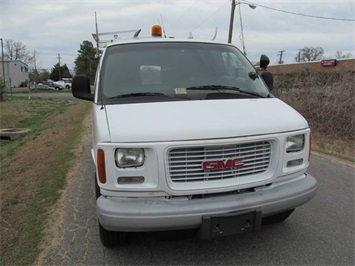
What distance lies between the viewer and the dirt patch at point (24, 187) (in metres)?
3.51

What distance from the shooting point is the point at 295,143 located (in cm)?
309

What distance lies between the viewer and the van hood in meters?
2.64

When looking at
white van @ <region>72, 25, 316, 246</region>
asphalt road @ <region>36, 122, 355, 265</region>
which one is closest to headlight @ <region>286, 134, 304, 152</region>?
white van @ <region>72, 25, 316, 246</region>

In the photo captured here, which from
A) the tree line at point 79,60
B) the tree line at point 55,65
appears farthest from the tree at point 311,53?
the tree line at point 55,65

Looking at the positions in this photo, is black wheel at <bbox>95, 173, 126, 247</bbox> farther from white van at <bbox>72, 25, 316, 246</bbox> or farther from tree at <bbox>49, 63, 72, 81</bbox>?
tree at <bbox>49, 63, 72, 81</bbox>

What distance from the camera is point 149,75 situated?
3.67 metres

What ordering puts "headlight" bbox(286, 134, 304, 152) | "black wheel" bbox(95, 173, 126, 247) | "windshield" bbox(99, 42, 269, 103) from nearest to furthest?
1. "headlight" bbox(286, 134, 304, 152)
2. "black wheel" bbox(95, 173, 126, 247)
3. "windshield" bbox(99, 42, 269, 103)

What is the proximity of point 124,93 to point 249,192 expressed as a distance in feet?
5.16

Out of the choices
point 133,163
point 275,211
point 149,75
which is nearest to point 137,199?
point 133,163

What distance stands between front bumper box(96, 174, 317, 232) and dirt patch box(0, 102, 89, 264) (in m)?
1.11

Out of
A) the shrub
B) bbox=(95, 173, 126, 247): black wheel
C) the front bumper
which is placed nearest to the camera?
the front bumper

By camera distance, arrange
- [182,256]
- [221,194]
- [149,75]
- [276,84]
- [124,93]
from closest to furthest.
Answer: [221,194]
[182,256]
[124,93]
[149,75]
[276,84]

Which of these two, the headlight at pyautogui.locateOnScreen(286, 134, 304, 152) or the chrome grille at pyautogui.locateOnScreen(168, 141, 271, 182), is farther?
the headlight at pyautogui.locateOnScreen(286, 134, 304, 152)

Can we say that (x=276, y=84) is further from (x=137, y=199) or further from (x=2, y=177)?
(x=137, y=199)
